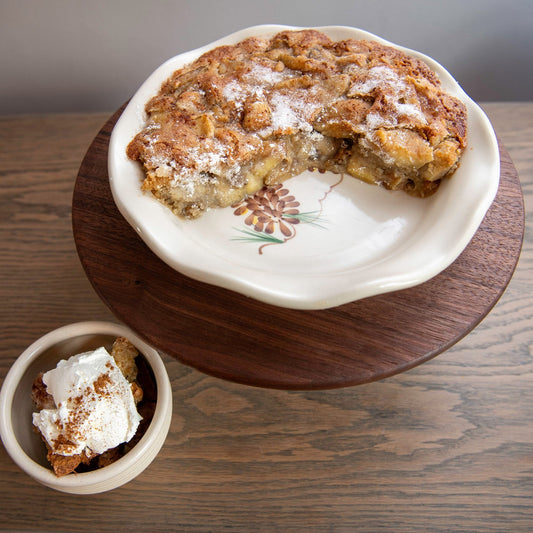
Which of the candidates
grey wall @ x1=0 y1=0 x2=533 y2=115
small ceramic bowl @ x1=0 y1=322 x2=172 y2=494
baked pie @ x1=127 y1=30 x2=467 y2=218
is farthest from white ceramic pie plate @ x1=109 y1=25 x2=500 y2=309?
grey wall @ x1=0 y1=0 x2=533 y2=115

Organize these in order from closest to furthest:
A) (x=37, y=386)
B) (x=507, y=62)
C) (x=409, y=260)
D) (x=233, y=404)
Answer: (x=409, y=260), (x=37, y=386), (x=233, y=404), (x=507, y=62)

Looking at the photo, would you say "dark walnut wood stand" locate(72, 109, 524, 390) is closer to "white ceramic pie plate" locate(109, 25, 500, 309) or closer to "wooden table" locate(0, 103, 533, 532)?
"white ceramic pie plate" locate(109, 25, 500, 309)

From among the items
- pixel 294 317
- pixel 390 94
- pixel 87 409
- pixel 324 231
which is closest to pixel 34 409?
pixel 87 409

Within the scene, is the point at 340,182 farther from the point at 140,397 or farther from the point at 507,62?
the point at 507,62

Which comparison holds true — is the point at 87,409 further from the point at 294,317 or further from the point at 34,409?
the point at 294,317

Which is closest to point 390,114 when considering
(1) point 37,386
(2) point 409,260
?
(2) point 409,260

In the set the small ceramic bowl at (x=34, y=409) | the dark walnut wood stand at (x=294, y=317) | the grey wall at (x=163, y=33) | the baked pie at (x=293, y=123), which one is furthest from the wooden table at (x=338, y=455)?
the grey wall at (x=163, y=33)

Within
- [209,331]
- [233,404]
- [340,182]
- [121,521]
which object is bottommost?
[121,521]

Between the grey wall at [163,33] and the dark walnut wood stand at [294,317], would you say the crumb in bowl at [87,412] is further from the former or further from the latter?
the grey wall at [163,33]
